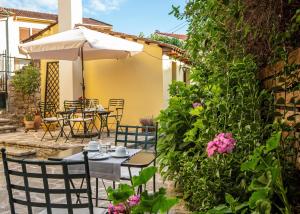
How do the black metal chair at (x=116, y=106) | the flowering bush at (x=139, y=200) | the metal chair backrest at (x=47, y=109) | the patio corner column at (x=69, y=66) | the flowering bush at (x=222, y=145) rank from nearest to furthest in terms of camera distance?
the flowering bush at (x=139, y=200) → the flowering bush at (x=222, y=145) → the black metal chair at (x=116, y=106) → the patio corner column at (x=69, y=66) → the metal chair backrest at (x=47, y=109)

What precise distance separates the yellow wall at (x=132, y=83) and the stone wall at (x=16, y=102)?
9.16 feet

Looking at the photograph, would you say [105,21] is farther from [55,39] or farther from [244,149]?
[244,149]

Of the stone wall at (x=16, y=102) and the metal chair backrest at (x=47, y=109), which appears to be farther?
the stone wall at (x=16, y=102)

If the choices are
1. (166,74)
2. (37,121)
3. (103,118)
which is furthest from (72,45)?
(37,121)

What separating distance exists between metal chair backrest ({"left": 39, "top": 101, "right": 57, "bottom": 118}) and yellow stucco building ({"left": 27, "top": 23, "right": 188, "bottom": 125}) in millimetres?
604

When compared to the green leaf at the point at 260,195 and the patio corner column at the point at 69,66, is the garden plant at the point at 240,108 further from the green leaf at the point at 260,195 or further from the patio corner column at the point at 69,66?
the patio corner column at the point at 69,66

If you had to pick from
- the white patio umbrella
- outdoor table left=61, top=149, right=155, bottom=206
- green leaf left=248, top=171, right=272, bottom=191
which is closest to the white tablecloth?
outdoor table left=61, top=149, right=155, bottom=206

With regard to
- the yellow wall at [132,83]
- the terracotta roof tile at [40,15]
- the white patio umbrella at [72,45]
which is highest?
the terracotta roof tile at [40,15]

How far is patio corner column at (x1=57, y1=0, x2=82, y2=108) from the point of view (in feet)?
34.2

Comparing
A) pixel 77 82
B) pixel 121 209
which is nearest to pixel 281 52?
pixel 121 209

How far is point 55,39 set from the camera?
7.95 meters

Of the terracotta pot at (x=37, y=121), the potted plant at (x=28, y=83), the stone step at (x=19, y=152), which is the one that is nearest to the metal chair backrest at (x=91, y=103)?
the terracotta pot at (x=37, y=121)

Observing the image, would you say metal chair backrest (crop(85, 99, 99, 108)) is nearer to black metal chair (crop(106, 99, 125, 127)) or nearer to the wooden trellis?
black metal chair (crop(106, 99, 125, 127))

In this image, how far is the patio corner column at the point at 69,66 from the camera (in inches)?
411
